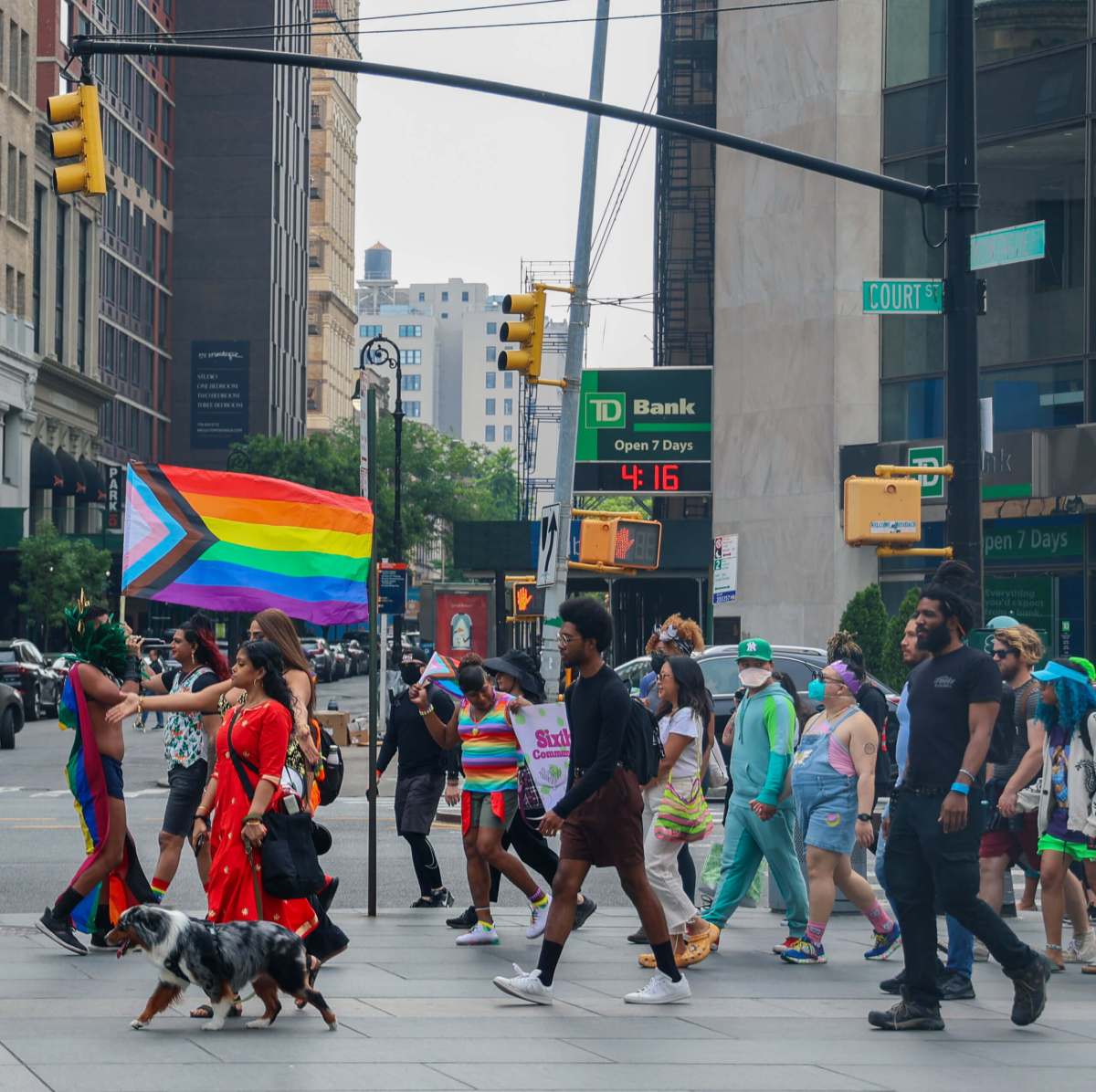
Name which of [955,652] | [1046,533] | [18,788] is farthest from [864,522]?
[1046,533]

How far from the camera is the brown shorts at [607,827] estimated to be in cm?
902

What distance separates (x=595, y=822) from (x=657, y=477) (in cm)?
2893

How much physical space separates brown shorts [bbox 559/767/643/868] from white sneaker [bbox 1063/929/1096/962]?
3202mm

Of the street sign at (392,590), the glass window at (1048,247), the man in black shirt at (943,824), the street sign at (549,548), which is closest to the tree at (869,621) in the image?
the glass window at (1048,247)

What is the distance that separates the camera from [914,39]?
107 ft

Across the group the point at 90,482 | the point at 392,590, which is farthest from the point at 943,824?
the point at 90,482

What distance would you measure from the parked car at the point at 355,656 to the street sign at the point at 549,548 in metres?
57.5

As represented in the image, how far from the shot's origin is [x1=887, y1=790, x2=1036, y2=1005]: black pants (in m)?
8.51

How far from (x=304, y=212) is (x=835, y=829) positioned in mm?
110960

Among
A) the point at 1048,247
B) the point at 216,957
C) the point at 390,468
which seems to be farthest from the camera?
the point at 390,468

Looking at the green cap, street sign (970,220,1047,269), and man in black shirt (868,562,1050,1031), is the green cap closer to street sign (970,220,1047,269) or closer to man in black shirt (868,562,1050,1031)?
man in black shirt (868,562,1050,1031)

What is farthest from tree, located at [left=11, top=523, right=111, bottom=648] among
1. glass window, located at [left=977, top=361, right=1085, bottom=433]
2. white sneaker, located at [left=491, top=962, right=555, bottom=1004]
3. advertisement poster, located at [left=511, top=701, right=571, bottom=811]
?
white sneaker, located at [left=491, top=962, right=555, bottom=1004]

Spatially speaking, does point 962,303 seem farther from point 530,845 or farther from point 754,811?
point 530,845

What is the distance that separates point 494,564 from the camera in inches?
1633
